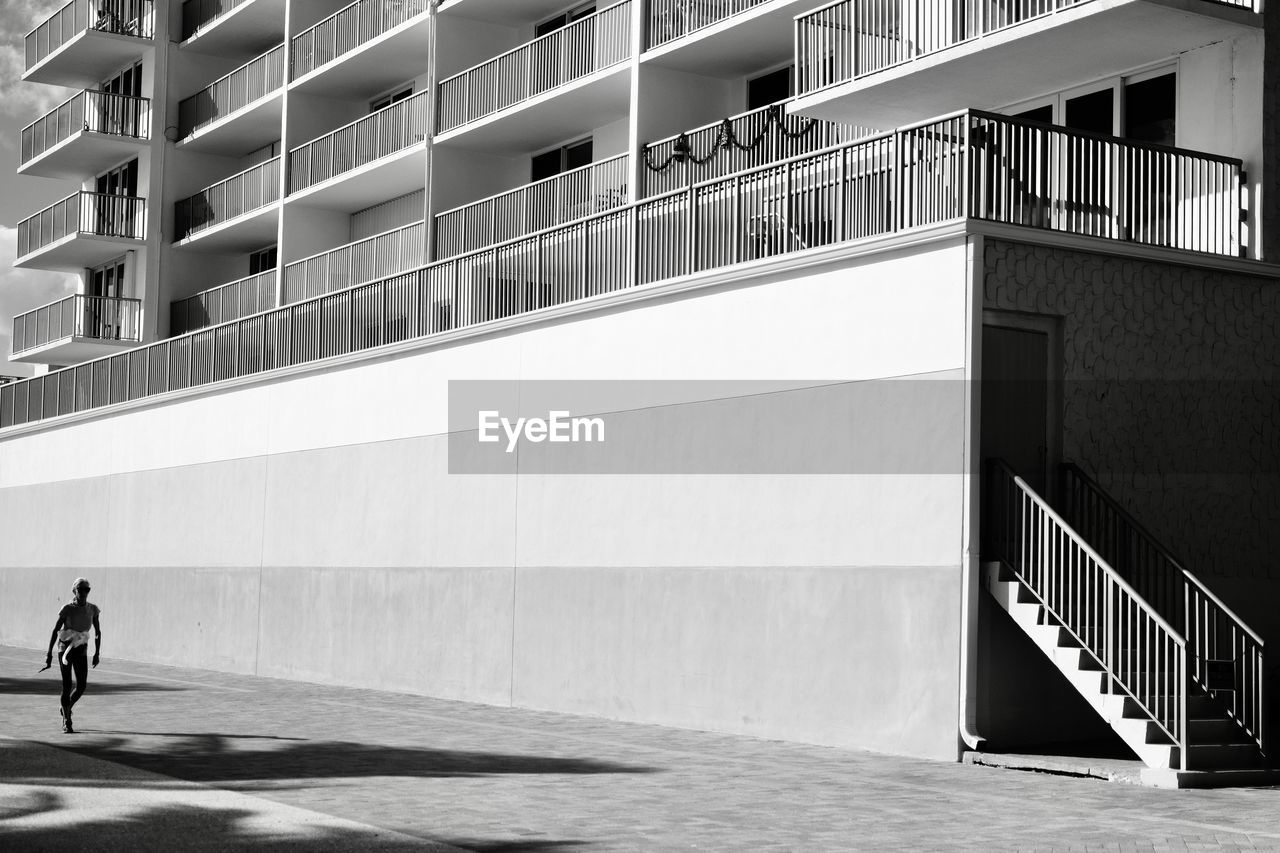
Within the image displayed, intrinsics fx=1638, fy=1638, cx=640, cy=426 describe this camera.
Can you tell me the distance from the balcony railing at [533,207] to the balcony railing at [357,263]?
0.76m

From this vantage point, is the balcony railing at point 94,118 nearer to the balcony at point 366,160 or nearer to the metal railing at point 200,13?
the metal railing at point 200,13

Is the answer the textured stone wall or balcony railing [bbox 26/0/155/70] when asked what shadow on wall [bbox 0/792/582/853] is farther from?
balcony railing [bbox 26/0/155/70]

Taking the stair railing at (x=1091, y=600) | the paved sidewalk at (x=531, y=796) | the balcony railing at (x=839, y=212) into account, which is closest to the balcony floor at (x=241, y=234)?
the balcony railing at (x=839, y=212)

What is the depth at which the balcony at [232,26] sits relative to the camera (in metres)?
38.1

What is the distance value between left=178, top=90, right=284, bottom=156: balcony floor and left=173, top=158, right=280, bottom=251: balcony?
996 millimetres

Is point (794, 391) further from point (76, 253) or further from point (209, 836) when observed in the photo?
point (76, 253)

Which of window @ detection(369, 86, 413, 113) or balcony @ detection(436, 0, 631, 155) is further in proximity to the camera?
window @ detection(369, 86, 413, 113)

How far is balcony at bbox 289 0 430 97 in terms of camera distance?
31.4m

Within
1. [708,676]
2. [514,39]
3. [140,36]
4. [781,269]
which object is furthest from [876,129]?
[140,36]

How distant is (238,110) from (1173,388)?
26.6 meters

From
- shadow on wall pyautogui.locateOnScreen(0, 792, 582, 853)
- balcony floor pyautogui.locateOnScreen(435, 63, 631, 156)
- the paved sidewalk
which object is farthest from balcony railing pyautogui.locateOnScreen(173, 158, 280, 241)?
shadow on wall pyautogui.locateOnScreen(0, 792, 582, 853)

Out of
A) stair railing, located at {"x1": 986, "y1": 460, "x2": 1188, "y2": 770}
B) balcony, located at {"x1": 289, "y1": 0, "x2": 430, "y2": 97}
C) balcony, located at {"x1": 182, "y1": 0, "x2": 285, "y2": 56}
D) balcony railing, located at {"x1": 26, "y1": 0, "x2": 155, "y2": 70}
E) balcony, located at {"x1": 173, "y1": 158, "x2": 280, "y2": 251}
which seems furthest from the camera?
balcony railing, located at {"x1": 26, "y1": 0, "x2": 155, "y2": 70}

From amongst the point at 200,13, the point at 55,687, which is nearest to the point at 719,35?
the point at 55,687

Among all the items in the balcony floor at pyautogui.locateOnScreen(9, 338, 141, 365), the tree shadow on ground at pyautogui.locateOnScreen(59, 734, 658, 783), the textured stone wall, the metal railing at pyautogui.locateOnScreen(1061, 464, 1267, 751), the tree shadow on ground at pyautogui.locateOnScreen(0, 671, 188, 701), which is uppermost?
the balcony floor at pyautogui.locateOnScreen(9, 338, 141, 365)
